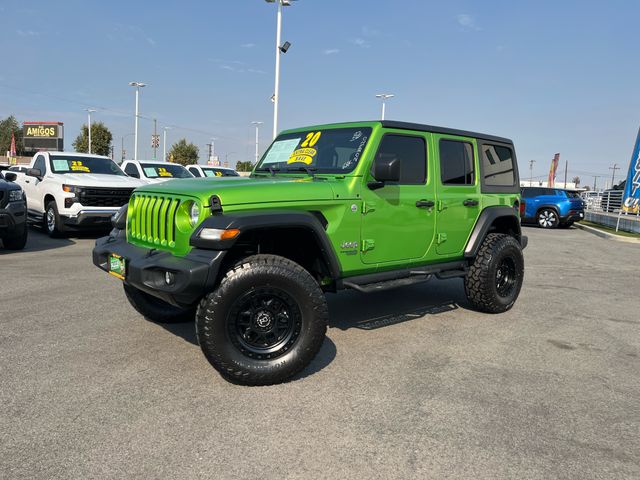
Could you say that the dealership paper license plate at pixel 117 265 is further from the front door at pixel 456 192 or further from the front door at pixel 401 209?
the front door at pixel 456 192

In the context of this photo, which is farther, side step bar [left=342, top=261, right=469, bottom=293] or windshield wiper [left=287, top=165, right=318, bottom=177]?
windshield wiper [left=287, top=165, right=318, bottom=177]

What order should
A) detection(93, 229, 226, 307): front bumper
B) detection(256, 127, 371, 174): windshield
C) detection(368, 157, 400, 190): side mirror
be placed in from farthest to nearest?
detection(256, 127, 371, 174): windshield < detection(368, 157, 400, 190): side mirror < detection(93, 229, 226, 307): front bumper

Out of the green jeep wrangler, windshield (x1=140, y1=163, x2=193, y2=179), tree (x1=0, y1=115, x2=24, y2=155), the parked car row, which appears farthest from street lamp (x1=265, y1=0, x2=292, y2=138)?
tree (x1=0, y1=115, x2=24, y2=155)

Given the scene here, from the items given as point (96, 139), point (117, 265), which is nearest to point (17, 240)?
point (117, 265)

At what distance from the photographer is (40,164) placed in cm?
1124

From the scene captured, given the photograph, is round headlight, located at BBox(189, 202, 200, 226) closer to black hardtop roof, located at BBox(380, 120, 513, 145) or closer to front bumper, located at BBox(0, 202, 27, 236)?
black hardtop roof, located at BBox(380, 120, 513, 145)

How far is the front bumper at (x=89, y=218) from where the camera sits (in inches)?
386

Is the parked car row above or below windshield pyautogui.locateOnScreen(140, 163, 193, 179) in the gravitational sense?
below

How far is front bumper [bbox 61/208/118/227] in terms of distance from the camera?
9812 mm

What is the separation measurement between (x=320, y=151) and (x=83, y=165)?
8.75 meters

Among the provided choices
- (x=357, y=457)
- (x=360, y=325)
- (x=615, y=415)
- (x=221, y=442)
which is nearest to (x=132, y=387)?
(x=221, y=442)

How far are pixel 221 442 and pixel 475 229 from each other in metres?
3.61

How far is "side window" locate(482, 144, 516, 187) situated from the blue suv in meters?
13.9

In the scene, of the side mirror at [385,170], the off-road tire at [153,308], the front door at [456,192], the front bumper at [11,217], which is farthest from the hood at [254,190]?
the front bumper at [11,217]
